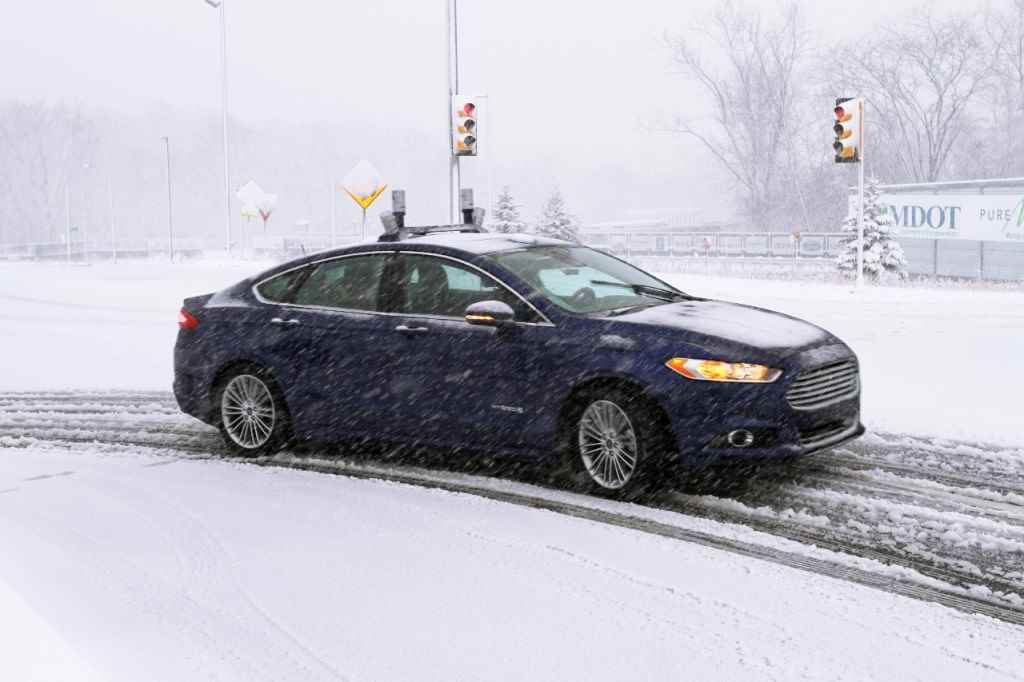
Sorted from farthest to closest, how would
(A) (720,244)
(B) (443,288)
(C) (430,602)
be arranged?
(A) (720,244)
(B) (443,288)
(C) (430,602)


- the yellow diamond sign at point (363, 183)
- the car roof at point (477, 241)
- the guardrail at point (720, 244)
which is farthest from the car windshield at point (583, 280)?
the guardrail at point (720, 244)

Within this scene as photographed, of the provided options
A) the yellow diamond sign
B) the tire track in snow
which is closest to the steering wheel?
the tire track in snow

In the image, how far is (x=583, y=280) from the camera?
7.70 metres

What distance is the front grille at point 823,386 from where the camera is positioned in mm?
6621

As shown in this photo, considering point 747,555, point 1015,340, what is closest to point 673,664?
point 747,555

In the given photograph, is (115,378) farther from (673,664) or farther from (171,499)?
(673,664)

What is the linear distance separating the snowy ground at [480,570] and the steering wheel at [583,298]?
4.06 feet

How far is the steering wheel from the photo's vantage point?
7.34 meters

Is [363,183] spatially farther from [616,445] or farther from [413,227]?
[616,445]

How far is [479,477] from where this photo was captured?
755cm

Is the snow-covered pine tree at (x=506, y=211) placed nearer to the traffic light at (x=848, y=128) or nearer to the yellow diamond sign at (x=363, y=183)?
the yellow diamond sign at (x=363, y=183)

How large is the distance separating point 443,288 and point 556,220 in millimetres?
31181

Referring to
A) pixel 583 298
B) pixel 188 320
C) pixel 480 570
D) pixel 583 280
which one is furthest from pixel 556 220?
pixel 480 570

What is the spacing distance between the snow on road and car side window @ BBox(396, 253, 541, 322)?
50.2 inches
